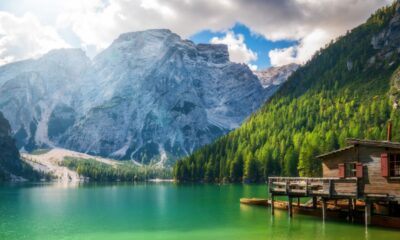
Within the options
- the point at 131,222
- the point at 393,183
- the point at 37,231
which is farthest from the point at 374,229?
the point at 37,231

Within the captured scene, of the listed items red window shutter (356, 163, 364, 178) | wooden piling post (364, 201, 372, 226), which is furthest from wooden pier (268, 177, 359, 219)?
wooden piling post (364, 201, 372, 226)

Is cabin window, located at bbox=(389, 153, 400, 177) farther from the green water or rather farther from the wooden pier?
the green water

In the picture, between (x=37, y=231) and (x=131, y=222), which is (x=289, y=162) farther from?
(x=37, y=231)

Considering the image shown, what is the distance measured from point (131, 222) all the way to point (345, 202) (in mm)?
32845

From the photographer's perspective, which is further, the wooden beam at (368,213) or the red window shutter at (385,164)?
the wooden beam at (368,213)

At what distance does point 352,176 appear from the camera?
188 ft

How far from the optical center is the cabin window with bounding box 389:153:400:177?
52.6m

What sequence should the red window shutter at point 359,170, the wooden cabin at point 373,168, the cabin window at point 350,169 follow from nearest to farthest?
the wooden cabin at point 373,168
the red window shutter at point 359,170
the cabin window at point 350,169

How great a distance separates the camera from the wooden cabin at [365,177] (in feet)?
173

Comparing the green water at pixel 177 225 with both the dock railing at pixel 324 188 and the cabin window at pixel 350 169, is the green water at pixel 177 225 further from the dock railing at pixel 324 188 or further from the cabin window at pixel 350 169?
the cabin window at pixel 350 169

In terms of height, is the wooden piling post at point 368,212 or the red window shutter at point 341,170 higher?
the red window shutter at point 341,170

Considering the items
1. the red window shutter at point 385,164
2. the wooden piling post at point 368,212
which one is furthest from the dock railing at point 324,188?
the red window shutter at point 385,164

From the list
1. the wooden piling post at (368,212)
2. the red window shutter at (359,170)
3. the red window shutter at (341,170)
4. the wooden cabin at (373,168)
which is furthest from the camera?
the red window shutter at (341,170)

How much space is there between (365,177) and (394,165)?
3819mm
